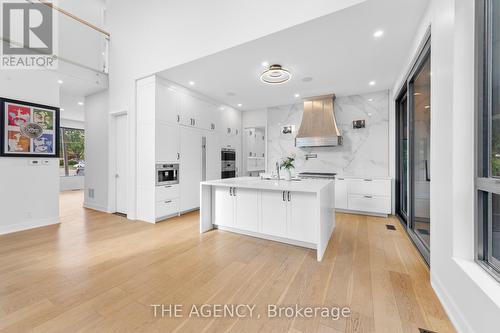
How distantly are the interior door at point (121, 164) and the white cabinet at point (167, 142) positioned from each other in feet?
3.23

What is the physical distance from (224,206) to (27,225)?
339 centimetres

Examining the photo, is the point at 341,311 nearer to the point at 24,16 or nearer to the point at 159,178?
the point at 159,178

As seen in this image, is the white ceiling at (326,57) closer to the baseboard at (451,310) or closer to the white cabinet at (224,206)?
the white cabinet at (224,206)

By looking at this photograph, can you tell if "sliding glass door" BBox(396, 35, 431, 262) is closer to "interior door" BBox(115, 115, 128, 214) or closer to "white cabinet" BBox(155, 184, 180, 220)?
"white cabinet" BBox(155, 184, 180, 220)

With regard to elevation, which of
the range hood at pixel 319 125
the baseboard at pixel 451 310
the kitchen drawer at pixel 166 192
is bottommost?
the baseboard at pixel 451 310

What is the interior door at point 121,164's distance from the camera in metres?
4.51

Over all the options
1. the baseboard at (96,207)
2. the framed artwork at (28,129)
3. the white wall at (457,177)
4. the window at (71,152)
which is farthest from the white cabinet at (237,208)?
the window at (71,152)

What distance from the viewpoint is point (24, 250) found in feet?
8.79

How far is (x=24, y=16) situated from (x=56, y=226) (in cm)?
382

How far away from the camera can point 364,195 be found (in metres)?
4.39

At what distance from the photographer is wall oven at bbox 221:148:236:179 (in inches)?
230

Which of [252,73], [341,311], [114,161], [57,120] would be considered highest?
[252,73]

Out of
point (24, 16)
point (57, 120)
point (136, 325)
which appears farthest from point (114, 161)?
point (136, 325)

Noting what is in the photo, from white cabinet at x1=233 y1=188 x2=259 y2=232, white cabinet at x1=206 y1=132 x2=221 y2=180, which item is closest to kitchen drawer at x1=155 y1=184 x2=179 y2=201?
white cabinet at x1=206 y1=132 x2=221 y2=180
